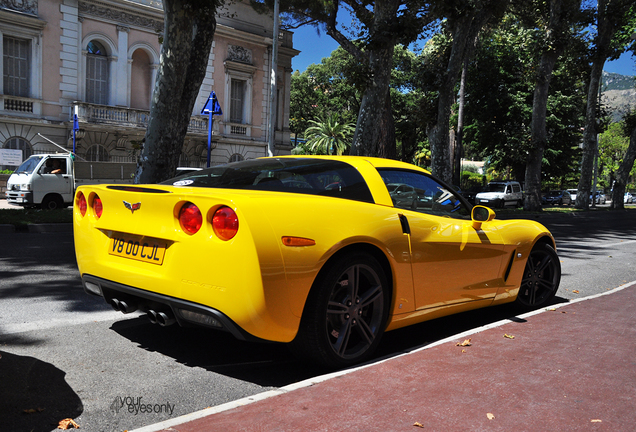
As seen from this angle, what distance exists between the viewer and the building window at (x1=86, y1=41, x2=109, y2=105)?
2692 cm

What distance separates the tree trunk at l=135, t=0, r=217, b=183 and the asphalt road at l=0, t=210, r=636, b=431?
6.48 metres

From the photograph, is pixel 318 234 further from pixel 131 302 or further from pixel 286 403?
pixel 131 302

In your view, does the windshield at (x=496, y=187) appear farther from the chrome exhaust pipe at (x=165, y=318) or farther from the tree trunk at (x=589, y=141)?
the chrome exhaust pipe at (x=165, y=318)

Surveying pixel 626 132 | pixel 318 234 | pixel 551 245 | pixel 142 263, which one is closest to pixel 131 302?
pixel 142 263

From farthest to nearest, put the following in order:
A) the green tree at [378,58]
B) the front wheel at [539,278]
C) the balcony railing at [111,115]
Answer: the balcony railing at [111,115]
the green tree at [378,58]
the front wheel at [539,278]

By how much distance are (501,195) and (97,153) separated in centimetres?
2290

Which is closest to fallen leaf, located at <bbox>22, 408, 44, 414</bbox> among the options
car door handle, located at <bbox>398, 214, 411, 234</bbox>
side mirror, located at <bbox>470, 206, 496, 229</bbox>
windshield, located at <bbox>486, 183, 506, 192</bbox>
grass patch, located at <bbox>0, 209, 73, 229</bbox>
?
car door handle, located at <bbox>398, 214, 411, 234</bbox>

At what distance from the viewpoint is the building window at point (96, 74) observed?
2692 centimetres

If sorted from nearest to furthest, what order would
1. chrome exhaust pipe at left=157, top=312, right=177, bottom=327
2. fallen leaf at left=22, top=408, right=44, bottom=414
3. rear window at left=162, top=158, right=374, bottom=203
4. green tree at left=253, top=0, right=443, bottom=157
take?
fallen leaf at left=22, top=408, right=44, bottom=414, chrome exhaust pipe at left=157, top=312, right=177, bottom=327, rear window at left=162, top=158, right=374, bottom=203, green tree at left=253, top=0, right=443, bottom=157

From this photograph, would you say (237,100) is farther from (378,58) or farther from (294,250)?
(294,250)

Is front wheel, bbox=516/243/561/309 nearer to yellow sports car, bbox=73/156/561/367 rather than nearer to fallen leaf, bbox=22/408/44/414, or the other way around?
yellow sports car, bbox=73/156/561/367

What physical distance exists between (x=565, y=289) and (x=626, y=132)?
3564 centimetres

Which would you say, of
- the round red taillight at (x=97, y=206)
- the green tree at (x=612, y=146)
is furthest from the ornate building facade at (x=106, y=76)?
the green tree at (x=612, y=146)

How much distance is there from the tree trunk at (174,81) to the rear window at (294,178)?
8.16 m
